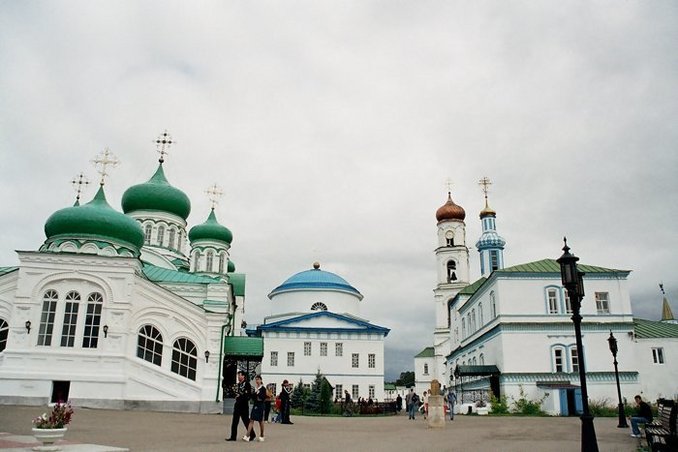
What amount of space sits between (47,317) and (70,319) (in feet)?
3.29

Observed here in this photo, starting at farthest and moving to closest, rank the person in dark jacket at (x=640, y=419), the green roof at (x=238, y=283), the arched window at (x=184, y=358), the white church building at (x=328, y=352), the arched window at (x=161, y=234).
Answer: the green roof at (x=238, y=283)
the white church building at (x=328, y=352)
the arched window at (x=161, y=234)
the arched window at (x=184, y=358)
the person in dark jacket at (x=640, y=419)

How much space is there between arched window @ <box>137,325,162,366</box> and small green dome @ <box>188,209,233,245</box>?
15.0m

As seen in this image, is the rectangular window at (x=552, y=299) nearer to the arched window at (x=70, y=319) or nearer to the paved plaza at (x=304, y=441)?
Answer: the paved plaza at (x=304, y=441)

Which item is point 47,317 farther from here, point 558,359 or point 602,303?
point 602,303

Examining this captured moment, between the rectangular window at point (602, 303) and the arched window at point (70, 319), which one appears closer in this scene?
the arched window at point (70, 319)

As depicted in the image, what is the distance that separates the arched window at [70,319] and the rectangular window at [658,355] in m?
31.4

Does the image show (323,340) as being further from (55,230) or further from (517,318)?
(55,230)

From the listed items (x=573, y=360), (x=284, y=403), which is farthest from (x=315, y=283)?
(x=284, y=403)

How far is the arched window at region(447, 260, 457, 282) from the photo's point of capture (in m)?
58.1

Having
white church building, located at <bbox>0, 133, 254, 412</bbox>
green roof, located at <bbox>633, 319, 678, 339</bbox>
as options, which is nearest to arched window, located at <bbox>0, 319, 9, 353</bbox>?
white church building, located at <bbox>0, 133, 254, 412</bbox>

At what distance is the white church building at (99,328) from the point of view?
25266 mm

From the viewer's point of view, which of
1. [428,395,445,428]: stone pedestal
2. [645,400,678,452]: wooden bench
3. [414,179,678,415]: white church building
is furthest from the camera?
[414,179,678,415]: white church building

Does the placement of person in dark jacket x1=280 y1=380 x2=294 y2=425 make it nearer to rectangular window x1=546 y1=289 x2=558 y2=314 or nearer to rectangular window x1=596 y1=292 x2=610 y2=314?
rectangular window x1=546 y1=289 x2=558 y2=314

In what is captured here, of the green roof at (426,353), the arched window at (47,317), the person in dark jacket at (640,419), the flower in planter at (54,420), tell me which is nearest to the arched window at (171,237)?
the arched window at (47,317)
